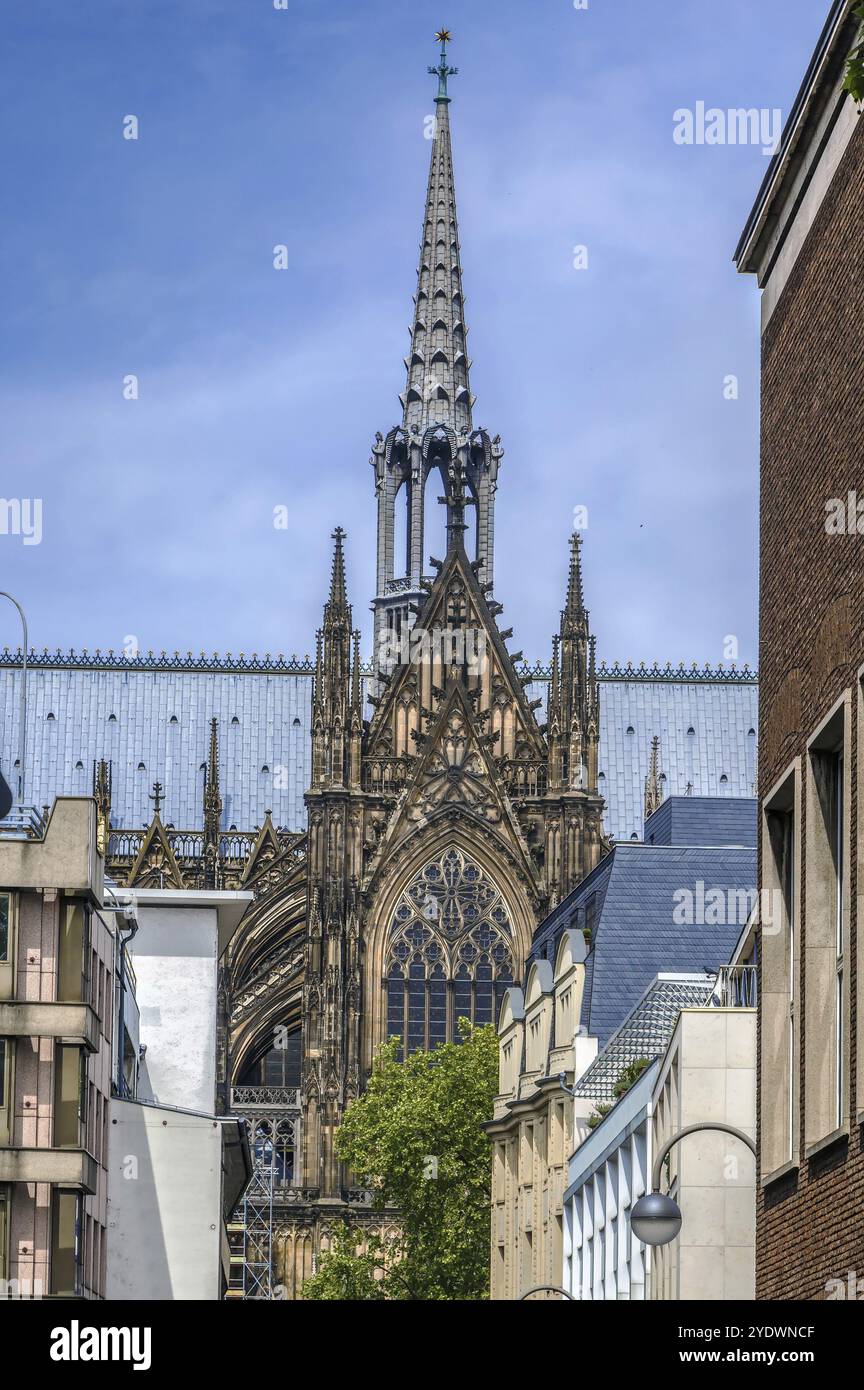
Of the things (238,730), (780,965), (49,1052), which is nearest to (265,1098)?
(238,730)

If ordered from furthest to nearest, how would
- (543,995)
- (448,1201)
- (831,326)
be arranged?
1. (448,1201)
2. (543,995)
3. (831,326)

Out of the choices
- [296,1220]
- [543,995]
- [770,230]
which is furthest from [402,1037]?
[770,230]

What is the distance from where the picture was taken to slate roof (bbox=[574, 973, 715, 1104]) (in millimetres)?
48844

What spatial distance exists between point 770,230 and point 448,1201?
50.3 meters

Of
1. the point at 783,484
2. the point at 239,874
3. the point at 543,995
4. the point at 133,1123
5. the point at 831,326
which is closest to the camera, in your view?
the point at 831,326

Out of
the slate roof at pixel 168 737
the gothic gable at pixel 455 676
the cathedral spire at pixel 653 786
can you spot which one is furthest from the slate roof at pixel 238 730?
the gothic gable at pixel 455 676

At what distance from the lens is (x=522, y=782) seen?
8269 centimetres

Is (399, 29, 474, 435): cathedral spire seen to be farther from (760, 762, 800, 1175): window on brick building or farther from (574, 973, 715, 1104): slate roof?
(760, 762, 800, 1175): window on brick building

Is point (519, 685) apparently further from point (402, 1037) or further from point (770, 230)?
point (770, 230)

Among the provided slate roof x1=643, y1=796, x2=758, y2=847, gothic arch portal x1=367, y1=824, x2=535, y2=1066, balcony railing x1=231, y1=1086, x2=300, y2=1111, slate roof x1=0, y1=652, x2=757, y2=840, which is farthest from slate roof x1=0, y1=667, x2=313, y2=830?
slate roof x1=643, y1=796, x2=758, y2=847

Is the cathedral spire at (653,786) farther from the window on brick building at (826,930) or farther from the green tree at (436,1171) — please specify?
the window on brick building at (826,930)

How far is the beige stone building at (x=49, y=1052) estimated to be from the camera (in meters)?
42.1

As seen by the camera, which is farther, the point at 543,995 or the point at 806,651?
the point at 543,995

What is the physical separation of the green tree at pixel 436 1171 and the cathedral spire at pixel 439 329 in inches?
1099
